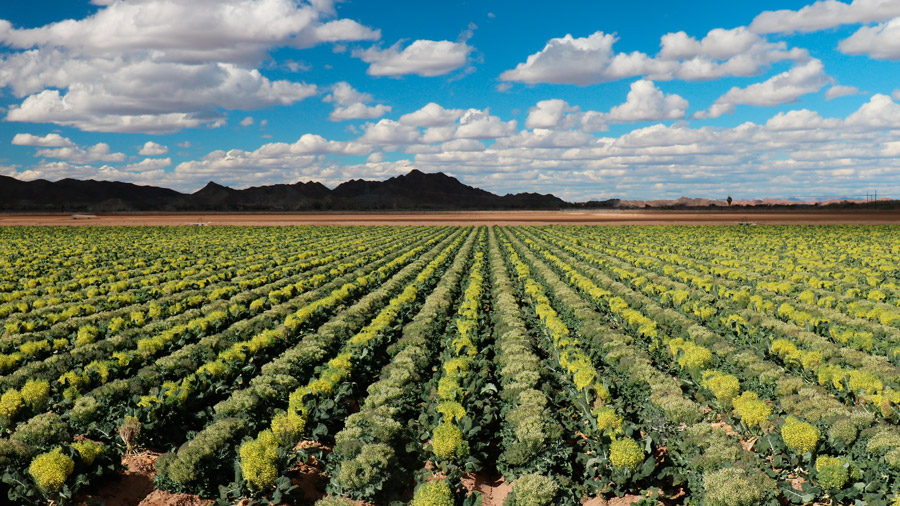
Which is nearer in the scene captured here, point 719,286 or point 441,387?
point 441,387

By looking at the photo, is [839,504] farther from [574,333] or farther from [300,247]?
[300,247]

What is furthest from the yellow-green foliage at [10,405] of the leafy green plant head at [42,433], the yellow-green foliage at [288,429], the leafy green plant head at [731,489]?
the leafy green plant head at [731,489]

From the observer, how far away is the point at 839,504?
589cm

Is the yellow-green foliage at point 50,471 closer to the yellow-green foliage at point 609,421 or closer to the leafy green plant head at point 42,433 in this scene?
the leafy green plant head at point 42,433

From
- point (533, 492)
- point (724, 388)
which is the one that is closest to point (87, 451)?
point (533, 492)

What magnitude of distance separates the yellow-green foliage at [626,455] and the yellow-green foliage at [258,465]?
3.52 m

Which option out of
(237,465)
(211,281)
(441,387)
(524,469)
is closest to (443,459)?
(524,469)

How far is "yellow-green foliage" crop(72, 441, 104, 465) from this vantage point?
6383mm

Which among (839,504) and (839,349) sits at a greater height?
(839,349)

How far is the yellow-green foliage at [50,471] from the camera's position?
599 centimetres

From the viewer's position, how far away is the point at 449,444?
6.66m

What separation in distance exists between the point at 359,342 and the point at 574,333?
4.49 m

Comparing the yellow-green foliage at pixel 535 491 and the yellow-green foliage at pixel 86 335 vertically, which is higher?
the yellow-green foliage at pixel 86 335

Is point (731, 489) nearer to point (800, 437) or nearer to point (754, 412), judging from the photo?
point (800, 437)
